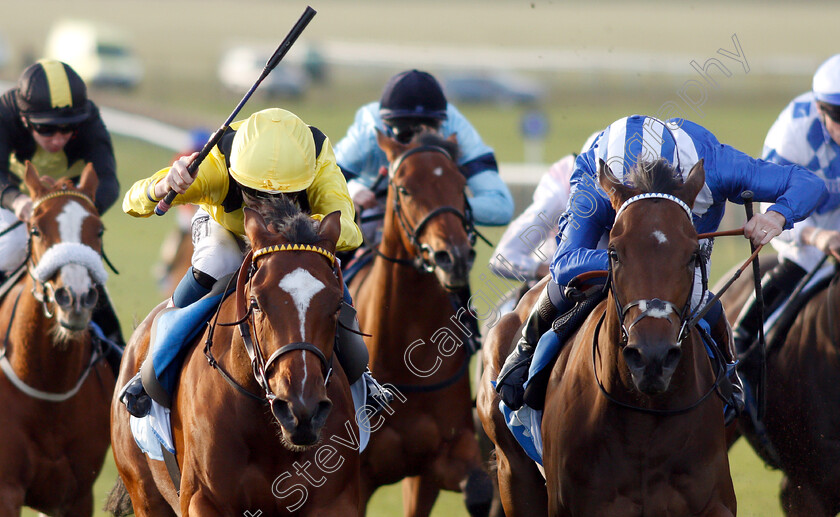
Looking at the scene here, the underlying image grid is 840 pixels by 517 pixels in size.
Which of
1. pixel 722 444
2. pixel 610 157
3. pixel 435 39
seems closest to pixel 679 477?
pixel 722 444

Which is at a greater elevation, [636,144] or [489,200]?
[636,144]

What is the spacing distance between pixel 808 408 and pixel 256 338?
113 inches

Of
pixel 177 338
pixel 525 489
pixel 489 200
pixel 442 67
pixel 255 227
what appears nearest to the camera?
pixel 255 227

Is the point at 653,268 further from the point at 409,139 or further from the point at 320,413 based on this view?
the point at 409,139

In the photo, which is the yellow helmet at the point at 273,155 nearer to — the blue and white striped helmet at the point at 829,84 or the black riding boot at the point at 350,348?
the black riding boot at the point at 350,348

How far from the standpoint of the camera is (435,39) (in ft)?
159

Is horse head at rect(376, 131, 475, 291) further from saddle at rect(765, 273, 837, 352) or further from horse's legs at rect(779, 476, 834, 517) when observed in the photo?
horse's legs at rect(779, 476, 834, 517)

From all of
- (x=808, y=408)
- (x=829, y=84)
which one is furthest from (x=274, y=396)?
(x=829, y=84)

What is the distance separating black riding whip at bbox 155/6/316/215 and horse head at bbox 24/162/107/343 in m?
0.91

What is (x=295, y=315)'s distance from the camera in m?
3.41

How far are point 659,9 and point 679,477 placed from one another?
173ft

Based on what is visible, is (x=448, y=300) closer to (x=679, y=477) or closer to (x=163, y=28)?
(x=679, y=477)

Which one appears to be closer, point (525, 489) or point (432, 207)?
point (525, 489)

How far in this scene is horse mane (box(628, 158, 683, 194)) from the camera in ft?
12.0
